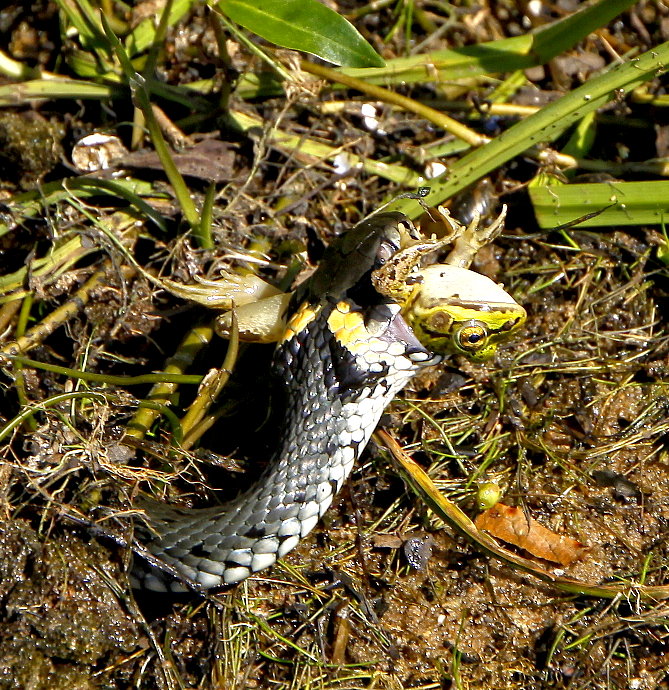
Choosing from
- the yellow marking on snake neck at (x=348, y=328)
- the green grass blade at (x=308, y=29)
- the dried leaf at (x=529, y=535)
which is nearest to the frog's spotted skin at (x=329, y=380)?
the yellow marking on snake neck at (x=348, y=328)

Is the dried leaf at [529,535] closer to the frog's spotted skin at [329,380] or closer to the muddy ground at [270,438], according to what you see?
the muddy ground at [270,438]

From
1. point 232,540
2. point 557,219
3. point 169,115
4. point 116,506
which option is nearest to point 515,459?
point 557,219

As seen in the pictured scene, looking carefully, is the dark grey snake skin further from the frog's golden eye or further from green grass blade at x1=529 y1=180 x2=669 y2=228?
green grass blade at x1=529 y1=180 x2=669 y2=228

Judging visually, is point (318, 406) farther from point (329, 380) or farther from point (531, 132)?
point (531, 132)

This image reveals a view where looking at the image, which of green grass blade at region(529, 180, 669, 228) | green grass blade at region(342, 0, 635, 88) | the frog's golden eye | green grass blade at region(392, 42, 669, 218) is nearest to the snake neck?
the frog's golden eye

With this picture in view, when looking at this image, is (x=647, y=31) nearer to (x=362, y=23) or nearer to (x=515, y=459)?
(x=362, y=23)

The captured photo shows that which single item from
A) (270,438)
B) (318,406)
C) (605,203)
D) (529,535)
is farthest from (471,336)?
(605,203)
